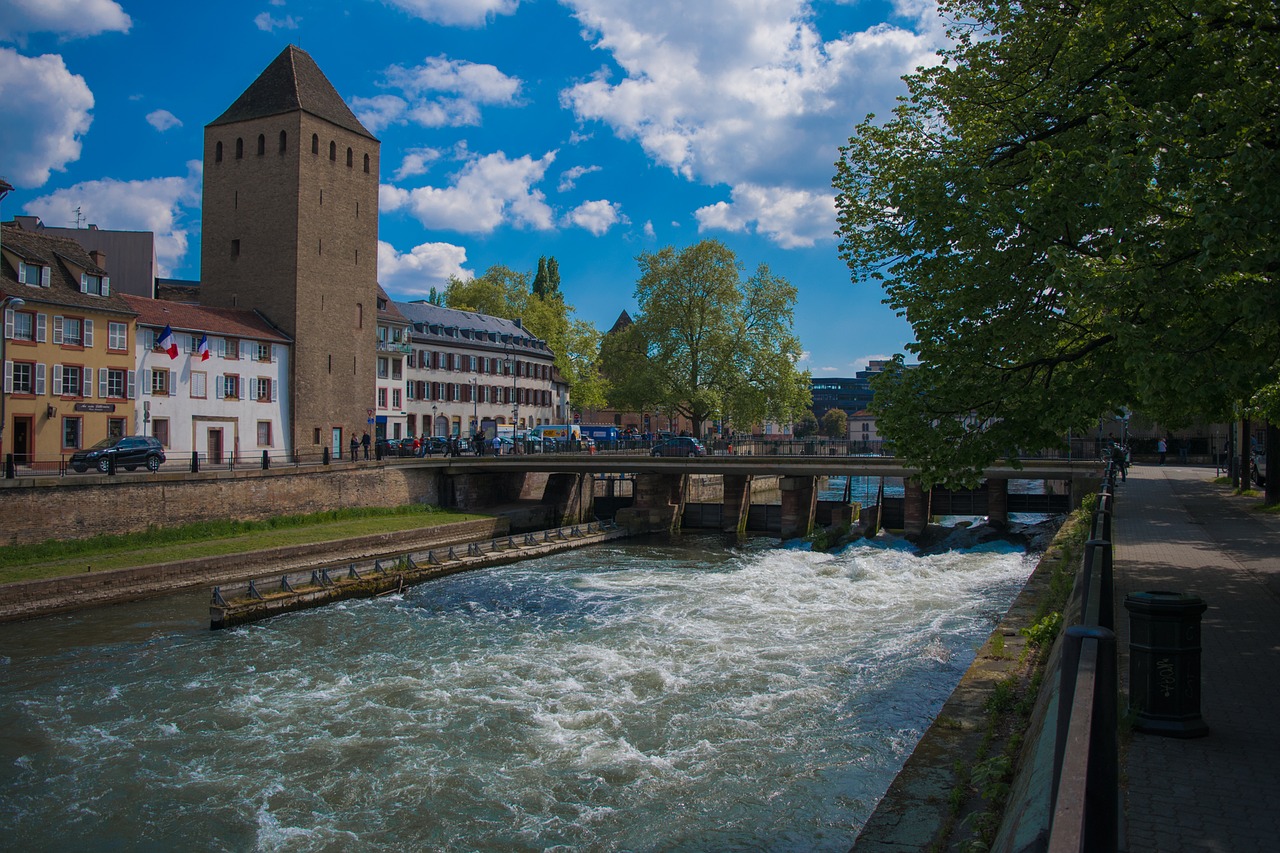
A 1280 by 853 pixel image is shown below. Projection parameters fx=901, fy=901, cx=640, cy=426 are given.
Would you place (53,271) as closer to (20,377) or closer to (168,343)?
(20,377)

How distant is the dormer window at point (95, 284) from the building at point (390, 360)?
2384 cm

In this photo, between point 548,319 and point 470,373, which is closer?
point 470,373

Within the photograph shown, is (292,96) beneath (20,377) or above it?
above

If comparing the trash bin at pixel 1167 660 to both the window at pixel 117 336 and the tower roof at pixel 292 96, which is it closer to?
the window at pixel 117 336

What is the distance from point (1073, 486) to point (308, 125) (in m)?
41.0

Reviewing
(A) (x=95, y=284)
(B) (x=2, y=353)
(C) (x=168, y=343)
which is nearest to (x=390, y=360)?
(C) (x=168, y=343)

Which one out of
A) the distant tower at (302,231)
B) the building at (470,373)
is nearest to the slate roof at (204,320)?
the distant tower at (302,231)

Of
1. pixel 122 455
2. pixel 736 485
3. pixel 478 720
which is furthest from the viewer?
pixel 736 485

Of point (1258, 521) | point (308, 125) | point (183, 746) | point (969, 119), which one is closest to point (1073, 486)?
point (1258, 521)

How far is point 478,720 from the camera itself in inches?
597

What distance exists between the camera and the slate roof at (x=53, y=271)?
34688 millimetres

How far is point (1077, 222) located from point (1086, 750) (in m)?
9.57

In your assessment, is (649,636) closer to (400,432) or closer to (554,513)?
(554,513)

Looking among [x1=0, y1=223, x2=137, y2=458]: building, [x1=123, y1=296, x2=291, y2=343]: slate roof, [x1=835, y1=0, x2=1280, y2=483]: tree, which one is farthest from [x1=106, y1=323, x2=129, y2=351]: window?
[x1=835, y1=0, x2=1280, y2=483]: tree
